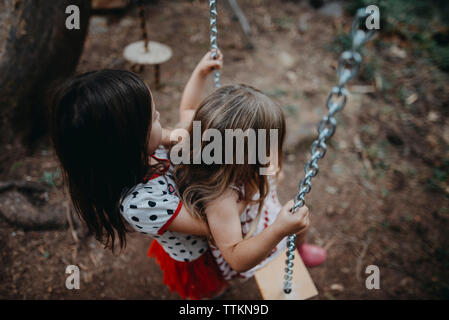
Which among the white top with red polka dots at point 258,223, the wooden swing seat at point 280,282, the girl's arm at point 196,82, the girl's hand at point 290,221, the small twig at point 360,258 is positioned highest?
the girl's arm at point 196,82

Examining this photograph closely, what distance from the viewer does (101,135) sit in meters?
0.87

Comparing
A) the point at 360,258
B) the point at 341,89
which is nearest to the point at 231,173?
the point at 341,89

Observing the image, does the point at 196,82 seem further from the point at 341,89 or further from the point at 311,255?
the point at 311,255

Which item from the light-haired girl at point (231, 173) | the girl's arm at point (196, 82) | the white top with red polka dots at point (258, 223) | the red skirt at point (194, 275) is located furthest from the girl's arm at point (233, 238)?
the girl's arm at point (196, 82)

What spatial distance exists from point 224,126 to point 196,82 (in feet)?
1.57

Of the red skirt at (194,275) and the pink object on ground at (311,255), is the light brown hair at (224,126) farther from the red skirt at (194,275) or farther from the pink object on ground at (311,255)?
the pink object on ground at (311,255)

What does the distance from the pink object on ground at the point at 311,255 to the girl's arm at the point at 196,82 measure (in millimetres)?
1058

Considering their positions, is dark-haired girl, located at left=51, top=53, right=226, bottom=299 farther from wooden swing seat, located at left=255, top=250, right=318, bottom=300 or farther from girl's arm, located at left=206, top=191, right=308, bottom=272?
wooden swing seat, located at left=255, top=250, right=318, bottom=300

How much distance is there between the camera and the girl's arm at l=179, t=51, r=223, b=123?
135 centimetres

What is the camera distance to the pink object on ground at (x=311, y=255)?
71.8 inches

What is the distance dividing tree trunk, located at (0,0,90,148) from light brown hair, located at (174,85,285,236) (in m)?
1.04

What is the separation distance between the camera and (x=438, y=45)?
11.7 feet

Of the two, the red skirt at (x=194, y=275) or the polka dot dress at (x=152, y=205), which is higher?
the polka dot dress at (x=152, y=205)

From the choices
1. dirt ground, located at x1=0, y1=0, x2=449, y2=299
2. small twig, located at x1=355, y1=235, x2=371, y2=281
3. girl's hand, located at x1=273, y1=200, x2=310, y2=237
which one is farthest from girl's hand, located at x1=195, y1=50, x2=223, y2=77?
small twig, located at x1=355, y1=235, x2=371, y2=281
